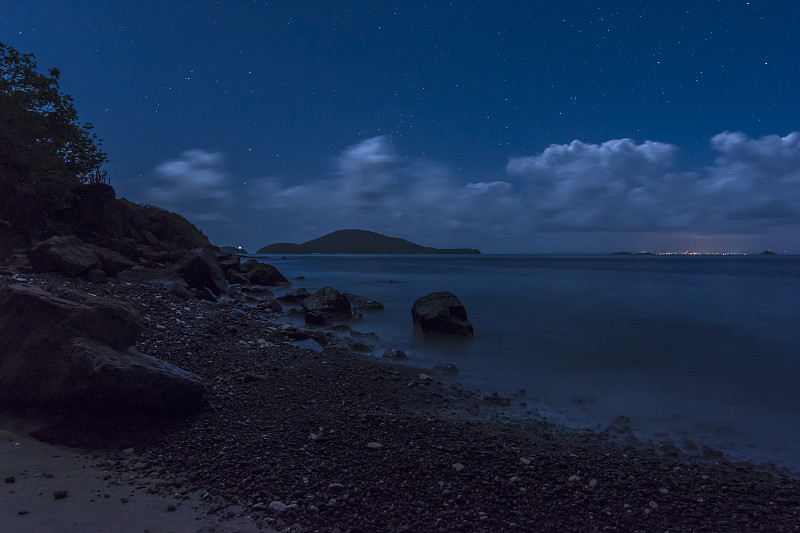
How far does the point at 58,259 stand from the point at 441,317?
1207cm

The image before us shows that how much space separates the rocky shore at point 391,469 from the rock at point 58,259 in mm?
7081

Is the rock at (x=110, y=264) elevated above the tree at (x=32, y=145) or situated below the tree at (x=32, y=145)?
below

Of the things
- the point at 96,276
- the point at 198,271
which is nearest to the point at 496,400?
the point at 96,276

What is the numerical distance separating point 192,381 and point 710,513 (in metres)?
6.35

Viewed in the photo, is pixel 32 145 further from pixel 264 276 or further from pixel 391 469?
pixel 391 469

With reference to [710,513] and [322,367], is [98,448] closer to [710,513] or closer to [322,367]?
[322,367]

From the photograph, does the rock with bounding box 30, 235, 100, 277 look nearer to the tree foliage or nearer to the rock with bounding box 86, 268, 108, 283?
the rock with bounding box 86, 268, 108, 283

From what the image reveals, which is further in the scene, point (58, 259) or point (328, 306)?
point (328, 306)

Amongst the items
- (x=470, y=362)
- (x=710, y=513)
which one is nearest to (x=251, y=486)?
(x=710, y=513)

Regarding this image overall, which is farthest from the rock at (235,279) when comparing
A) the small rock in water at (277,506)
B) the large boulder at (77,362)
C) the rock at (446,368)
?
the small rock in water at (277,506)

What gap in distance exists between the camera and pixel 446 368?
32.4 ft

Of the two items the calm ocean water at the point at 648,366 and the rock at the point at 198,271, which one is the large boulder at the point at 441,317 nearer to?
the calm ocean water at the point at 648,366

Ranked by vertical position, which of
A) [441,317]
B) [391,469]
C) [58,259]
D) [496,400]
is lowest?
[496,400]

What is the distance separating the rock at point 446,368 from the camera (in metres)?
9.79
